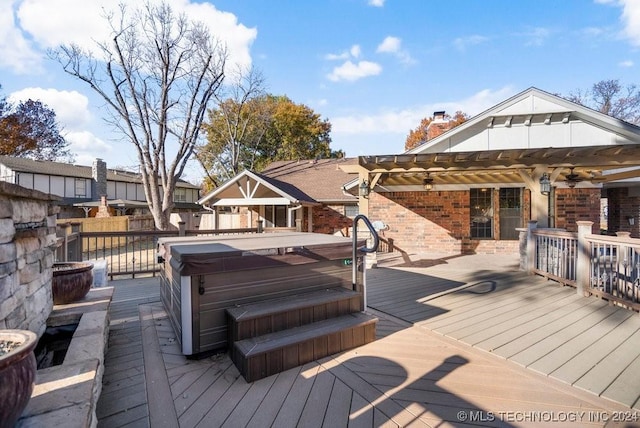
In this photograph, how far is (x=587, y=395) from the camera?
214 centimetres

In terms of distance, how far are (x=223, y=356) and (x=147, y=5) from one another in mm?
15812

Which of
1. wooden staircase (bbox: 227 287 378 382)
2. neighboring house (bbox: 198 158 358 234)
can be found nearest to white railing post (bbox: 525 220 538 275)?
wooden staircase (bbox: 227 287 378 382)

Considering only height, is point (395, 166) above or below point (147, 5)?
below

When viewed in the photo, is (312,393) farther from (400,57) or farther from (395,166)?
(400,57)

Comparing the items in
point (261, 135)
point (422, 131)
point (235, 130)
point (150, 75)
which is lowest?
point (261, 135)

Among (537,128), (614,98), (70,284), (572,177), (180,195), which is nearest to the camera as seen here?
(70,284)

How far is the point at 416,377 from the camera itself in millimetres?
2391

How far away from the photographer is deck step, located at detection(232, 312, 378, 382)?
238cm

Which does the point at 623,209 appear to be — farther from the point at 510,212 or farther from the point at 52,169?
the point at 52,169

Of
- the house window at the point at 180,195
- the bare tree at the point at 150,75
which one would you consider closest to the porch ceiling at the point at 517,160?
the bare tree at the point at 150,75

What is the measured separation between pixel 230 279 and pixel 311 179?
11.0 m

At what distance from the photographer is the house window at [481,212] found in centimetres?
891

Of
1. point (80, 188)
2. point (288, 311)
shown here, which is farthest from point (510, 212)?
point (80, 188)

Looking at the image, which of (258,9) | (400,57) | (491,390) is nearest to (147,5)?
(258,9)
